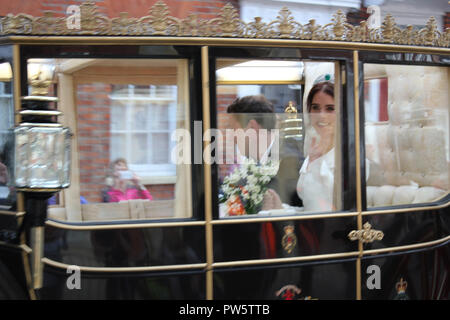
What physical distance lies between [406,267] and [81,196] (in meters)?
1.95

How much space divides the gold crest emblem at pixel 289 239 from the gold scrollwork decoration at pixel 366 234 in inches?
13.1

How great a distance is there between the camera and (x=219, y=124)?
2432 millimetres

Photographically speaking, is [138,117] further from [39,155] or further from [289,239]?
[289,239]

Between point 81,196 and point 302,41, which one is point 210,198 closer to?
point 81,196

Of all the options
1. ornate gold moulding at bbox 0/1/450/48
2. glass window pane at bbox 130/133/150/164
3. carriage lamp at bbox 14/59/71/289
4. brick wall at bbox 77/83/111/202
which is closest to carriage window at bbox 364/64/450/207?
ornate gold moulding at bbox 0/1/450/48

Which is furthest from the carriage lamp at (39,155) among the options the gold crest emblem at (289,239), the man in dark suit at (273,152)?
the gold crest emblem at (289,239)

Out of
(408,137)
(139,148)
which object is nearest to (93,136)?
(139,148)

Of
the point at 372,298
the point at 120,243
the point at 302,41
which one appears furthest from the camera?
the point at 372,298

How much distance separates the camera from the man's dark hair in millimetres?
2590

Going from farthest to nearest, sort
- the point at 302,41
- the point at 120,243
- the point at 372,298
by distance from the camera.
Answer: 1. the point at 372,298
2. the point at 302,41
3. the point at 120,243

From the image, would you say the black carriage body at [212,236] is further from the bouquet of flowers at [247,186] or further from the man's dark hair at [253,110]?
the man's dark hair at [253,110]

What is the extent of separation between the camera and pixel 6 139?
92.6 inches

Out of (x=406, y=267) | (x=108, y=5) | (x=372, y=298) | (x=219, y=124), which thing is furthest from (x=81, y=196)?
(x=406, y=267)

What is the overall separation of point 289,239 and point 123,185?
3.18 ft
